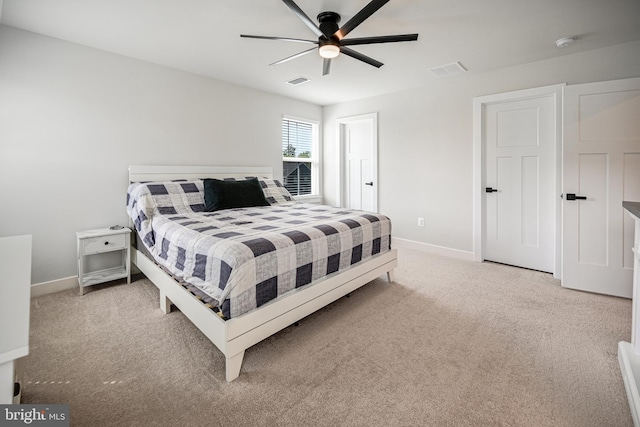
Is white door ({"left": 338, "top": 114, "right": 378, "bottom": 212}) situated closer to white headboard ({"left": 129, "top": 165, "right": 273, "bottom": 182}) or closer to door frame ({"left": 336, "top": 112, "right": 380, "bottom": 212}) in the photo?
door frame ({"left": 336, "top": 112, "right": 380, "bottom": 212})

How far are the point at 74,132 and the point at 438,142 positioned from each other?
4246 millimetres

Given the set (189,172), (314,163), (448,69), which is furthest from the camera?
(314,163)

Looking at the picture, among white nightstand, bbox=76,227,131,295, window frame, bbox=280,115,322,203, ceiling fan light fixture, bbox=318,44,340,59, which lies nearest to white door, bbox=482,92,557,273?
ceiling fan light fixture, bbox=318,44,340,59

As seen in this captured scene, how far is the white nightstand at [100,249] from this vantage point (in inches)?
104

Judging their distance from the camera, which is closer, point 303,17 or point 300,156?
point 303,17

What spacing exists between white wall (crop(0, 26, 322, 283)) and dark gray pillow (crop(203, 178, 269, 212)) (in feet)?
2.41

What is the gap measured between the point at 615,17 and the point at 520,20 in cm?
73

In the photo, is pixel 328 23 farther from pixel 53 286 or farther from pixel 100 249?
pixel 53 286

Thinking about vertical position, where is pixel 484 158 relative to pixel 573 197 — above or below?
above

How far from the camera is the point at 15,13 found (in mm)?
2250

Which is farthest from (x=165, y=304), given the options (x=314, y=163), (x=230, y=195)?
(x=314, y=163)

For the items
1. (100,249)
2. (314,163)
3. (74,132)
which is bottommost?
(100,249)

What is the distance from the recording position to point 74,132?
276 cm

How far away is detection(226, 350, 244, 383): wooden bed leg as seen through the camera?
1.55 metres
